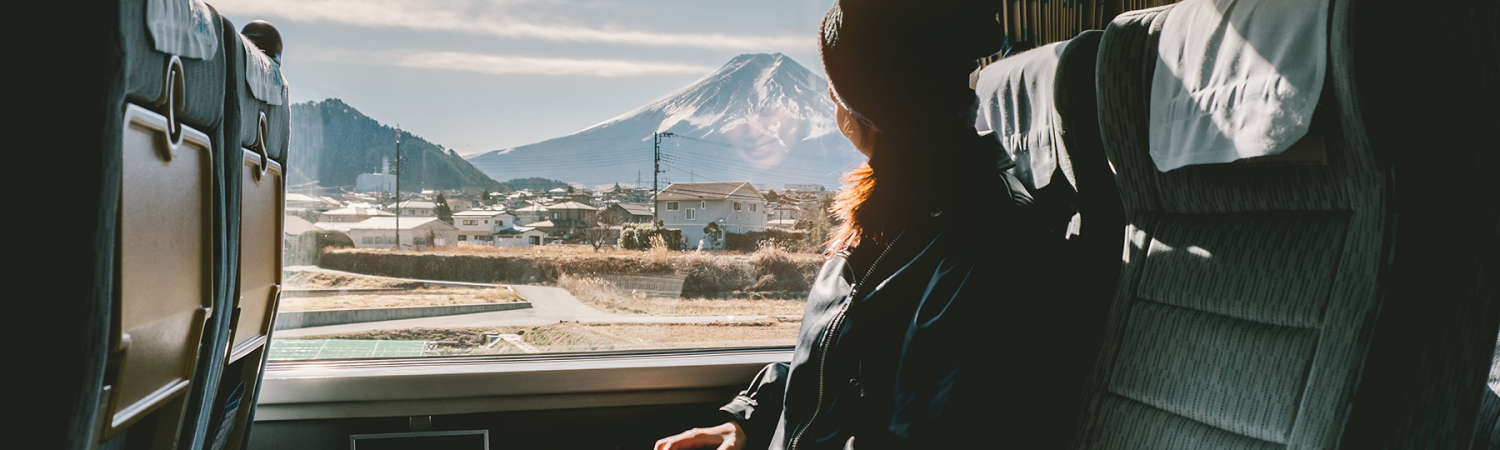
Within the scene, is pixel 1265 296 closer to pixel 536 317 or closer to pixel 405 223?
pixel 536 317

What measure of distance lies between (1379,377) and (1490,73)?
309mm

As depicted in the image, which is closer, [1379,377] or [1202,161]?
[1379,377]

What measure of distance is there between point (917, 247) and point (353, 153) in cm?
132

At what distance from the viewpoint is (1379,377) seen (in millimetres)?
790

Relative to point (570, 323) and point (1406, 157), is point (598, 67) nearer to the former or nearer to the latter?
point (570, 323)

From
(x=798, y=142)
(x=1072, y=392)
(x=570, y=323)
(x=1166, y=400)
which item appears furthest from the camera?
(x=798, y=142)

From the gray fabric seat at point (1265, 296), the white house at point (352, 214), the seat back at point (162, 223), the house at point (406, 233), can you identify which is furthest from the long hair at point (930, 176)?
the white house at point (352, 214)

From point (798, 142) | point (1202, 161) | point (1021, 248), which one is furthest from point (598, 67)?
point (1202, 161)

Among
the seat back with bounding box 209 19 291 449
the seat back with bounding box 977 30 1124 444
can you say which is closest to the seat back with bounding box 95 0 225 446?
the seat back with bounding box 209 19 291 449

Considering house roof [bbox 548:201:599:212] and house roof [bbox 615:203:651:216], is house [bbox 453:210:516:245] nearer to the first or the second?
house roof [bbox 548:201:599:212]

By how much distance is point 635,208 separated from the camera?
1.87m

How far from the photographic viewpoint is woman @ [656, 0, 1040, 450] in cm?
90

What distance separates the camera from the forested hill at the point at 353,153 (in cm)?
167

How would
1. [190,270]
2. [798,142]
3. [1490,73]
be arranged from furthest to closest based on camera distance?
[798,142], [190,270], [1490,73]
